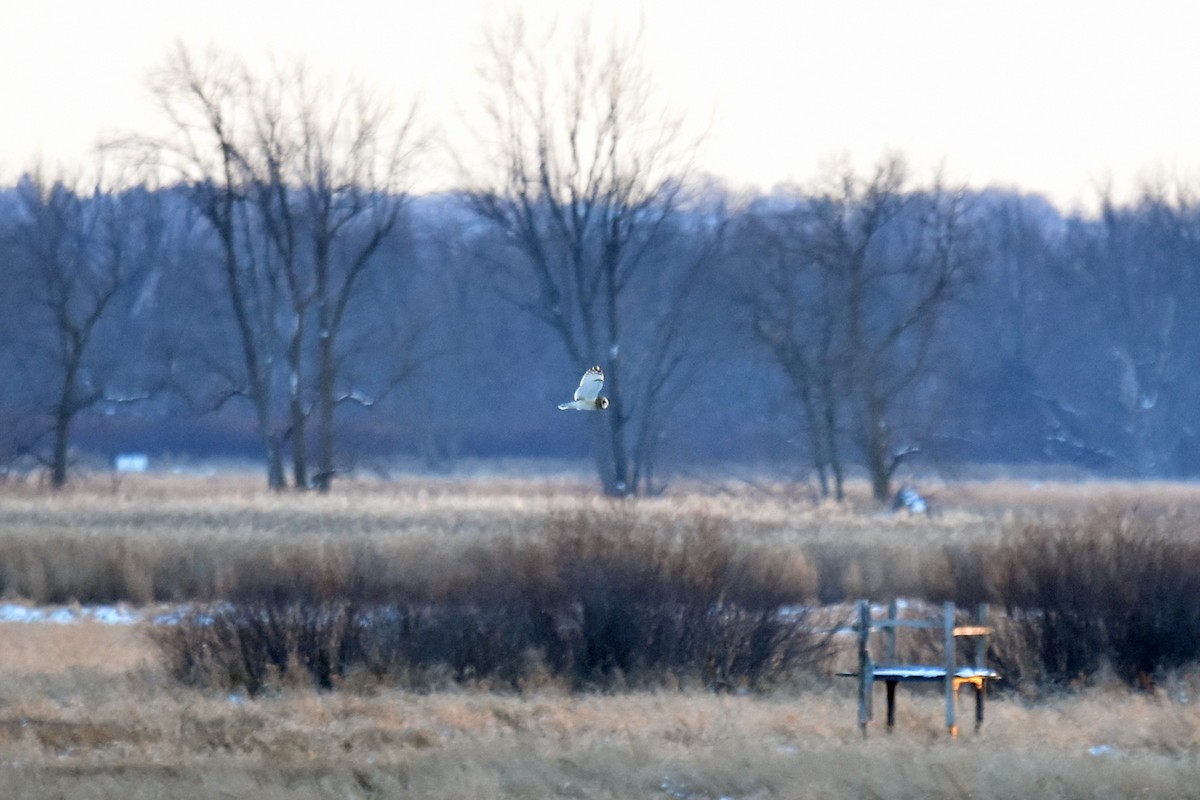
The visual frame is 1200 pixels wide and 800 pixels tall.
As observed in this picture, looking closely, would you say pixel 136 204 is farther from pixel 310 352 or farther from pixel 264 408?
pixel 264 408

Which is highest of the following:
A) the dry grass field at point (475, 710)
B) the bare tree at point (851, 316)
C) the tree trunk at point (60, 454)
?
the bare tree at point (851, 316)

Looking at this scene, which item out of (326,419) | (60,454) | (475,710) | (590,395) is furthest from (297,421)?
(590,395)

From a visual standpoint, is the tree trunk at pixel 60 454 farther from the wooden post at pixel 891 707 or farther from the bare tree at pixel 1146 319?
the bare tree at pixel 1146 319

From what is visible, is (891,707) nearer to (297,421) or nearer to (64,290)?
(297,421)

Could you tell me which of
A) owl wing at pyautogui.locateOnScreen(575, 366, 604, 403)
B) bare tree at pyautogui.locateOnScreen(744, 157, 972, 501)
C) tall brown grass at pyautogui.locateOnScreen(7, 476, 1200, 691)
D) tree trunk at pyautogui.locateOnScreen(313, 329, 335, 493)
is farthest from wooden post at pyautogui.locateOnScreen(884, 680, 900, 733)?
tree trunk at pyautogui.locateOnScreen(313, 329, 335, 493)

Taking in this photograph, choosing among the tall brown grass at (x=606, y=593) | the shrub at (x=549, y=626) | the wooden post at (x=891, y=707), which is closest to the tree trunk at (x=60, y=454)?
the tall brown grass at (x=606, y=593)

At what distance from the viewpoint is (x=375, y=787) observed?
43.2 feet

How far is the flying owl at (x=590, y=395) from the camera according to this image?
28.3ft

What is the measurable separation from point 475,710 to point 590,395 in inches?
350

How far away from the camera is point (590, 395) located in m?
8.78

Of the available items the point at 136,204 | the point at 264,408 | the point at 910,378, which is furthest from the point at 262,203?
the point at 136,204

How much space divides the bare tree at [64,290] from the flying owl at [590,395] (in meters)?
33.3

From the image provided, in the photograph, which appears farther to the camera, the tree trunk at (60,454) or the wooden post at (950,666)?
the tree trunk at (60,454)

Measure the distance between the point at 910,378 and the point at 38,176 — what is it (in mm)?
24822
